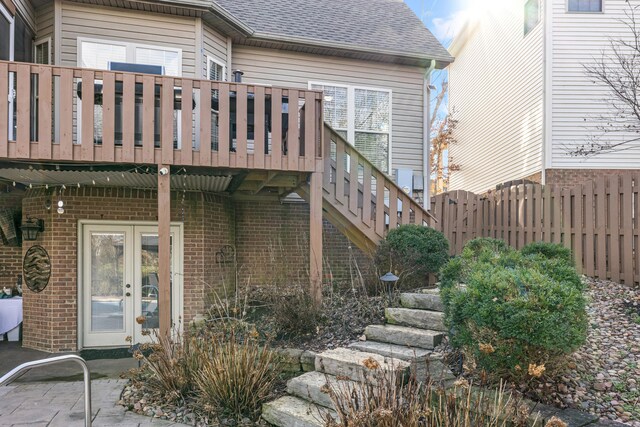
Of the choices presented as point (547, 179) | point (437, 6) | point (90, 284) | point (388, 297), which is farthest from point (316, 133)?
point (437, 6)

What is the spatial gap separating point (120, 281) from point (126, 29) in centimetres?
438

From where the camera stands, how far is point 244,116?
18.8 ft

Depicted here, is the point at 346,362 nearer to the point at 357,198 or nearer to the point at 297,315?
the point at 297,315

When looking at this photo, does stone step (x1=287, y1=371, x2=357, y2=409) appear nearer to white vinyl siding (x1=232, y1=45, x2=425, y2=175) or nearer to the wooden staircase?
the wooden staircase

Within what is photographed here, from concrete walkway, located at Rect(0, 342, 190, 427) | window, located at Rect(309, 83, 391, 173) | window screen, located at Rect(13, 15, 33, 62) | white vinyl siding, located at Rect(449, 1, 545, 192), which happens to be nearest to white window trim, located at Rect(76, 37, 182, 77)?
window screen, located at Rect(13, 15, 33, 62)

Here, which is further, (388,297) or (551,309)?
(388,297)

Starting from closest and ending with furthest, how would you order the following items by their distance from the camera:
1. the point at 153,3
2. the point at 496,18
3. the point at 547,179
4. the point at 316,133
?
the point at 316,133, the point at 153,3, the point at 547,179, the point at 496,18

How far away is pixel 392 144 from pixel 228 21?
411cm

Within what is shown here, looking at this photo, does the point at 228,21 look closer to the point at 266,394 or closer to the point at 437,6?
the point at 266,394

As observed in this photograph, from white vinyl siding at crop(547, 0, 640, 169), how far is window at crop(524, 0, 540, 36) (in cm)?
68

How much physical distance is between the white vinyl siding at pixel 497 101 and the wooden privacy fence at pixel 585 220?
3024mm

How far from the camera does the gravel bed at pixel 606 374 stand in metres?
3.12

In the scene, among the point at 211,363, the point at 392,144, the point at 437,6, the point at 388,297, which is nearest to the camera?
the point at 211,363

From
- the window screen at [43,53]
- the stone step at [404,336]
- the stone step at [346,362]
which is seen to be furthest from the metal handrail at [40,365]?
the window screen at [43,53]
